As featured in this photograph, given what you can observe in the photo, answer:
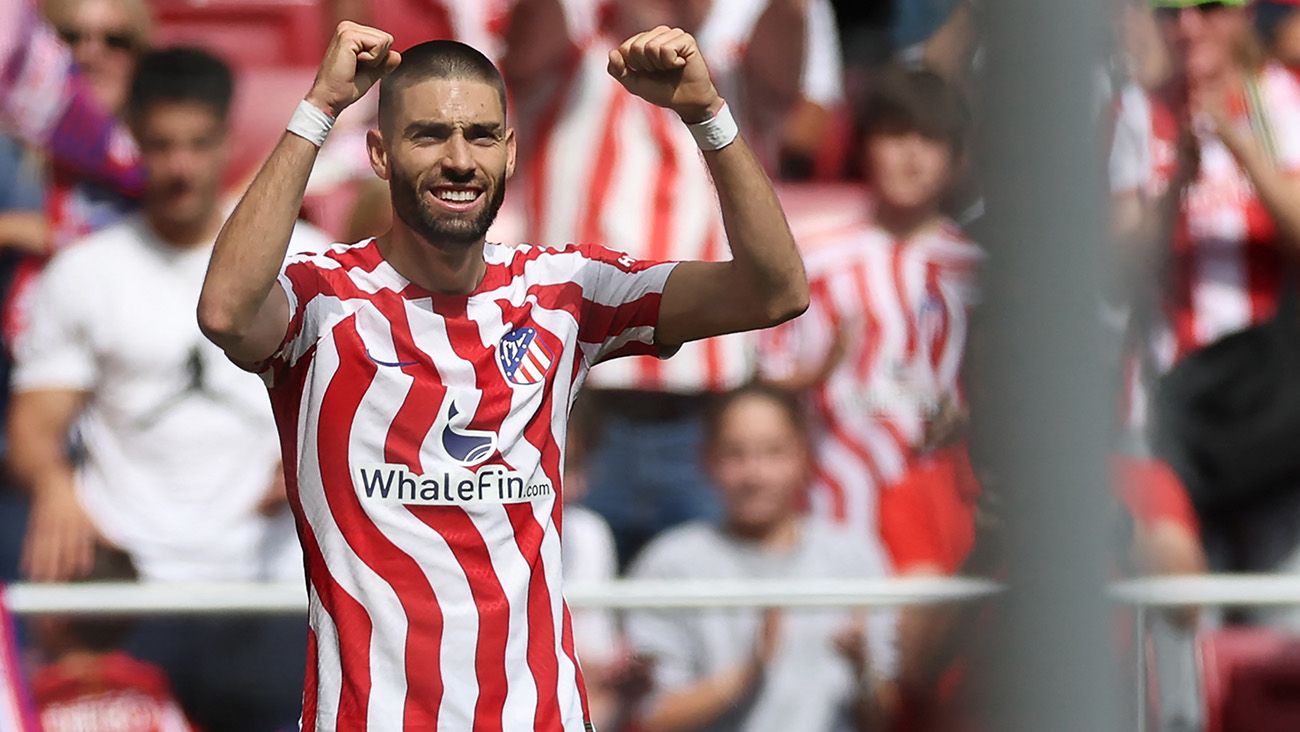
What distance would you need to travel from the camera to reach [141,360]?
467 cm

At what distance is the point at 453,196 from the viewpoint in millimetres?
2730

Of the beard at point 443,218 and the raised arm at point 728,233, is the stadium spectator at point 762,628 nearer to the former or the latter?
the raised arm at point 728,233

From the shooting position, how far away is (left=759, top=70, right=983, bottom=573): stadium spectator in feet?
15.7

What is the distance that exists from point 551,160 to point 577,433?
2.72 ft

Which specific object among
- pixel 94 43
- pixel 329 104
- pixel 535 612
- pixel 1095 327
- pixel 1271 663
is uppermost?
pixel 94 43

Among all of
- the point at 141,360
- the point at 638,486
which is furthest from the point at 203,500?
the point at 638,486

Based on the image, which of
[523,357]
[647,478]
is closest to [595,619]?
[647,478]

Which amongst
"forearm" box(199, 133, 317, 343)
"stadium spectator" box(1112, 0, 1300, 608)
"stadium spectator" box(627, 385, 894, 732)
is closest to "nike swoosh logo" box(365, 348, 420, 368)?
"forearm" box(199, 133, 317, 343)

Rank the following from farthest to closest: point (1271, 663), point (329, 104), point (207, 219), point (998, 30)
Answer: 1. point (207, 219)
2. point (1271, 663)
3. point (329, 104)
4. point (998, 30)

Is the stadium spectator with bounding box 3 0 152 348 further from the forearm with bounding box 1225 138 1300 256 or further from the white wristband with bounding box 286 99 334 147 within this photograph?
the forearm with bounding box 1225 138 1300 256

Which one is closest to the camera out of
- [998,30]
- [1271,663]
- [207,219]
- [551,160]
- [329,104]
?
[998,30]

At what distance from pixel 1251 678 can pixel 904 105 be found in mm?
1869

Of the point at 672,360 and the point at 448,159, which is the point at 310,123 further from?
the point at 672,360

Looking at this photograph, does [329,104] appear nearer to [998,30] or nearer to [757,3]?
[998,30]
